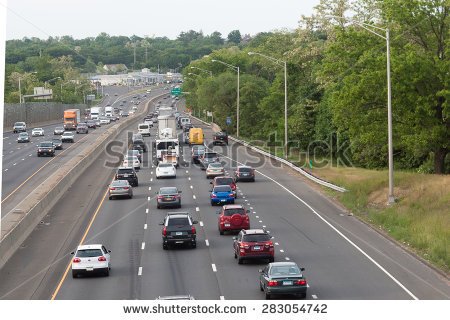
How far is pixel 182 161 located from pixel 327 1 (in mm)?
29133

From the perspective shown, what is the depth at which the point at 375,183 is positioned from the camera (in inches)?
2314

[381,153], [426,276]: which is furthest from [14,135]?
[426,276]

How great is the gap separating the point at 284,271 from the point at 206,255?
11.1 metres

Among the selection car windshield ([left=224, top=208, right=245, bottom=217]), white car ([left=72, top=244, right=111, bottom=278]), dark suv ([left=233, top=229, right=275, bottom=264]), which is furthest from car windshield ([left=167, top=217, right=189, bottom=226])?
white car ([left=72, top=244, right=111, bottom=278])

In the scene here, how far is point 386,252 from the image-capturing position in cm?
4031

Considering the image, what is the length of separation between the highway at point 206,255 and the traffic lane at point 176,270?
0.04 meters

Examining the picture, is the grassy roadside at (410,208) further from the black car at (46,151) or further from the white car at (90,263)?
the black car at (46,151)

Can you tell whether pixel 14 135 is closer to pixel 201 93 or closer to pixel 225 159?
pixel 201 93

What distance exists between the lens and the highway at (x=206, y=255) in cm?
3294

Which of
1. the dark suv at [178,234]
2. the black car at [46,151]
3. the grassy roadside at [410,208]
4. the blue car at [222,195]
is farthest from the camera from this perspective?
the black car at [46,151]

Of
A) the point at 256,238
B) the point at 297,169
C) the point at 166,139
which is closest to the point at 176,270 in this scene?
the point at 256,238

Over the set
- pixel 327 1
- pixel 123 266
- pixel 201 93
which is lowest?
pixel 123 266

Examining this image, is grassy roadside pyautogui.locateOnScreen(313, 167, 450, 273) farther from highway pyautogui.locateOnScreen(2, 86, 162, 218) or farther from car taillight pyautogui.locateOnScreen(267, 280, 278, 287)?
highway pyautogui.locateOnScreen(2, 86, 162, 218)

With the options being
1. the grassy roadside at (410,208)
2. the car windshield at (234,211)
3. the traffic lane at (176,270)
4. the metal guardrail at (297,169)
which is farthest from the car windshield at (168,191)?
the metal guardrail at (297,169)
